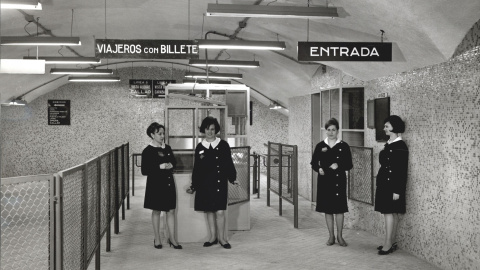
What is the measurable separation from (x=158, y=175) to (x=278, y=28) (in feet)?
12.1

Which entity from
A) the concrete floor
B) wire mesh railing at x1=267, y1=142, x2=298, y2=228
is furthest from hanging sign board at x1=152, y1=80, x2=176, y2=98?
the concrete floor

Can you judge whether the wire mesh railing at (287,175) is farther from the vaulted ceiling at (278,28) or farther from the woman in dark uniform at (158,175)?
the woman in dark uniform at (158,175)

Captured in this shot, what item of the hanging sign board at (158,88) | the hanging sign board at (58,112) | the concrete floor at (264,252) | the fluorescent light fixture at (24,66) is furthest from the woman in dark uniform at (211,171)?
the hanging sign board at (58,112)

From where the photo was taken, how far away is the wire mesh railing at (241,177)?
7.86 meters

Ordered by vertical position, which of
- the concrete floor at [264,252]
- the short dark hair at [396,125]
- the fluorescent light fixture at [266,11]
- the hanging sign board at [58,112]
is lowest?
the concrete floor at [264,252]

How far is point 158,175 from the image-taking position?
21.5 feet

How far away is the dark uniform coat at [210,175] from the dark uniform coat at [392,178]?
188cm

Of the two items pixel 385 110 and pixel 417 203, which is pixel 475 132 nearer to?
pixel 417 203

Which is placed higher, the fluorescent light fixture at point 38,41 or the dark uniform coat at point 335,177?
the fluorescent light fixture at point 38,41

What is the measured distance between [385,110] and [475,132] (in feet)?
7.41

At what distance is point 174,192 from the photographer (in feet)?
21.8

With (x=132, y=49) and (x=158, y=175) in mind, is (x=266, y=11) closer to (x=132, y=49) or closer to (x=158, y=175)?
(x=132, y=49)

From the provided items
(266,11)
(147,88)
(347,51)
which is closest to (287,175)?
(347,51)

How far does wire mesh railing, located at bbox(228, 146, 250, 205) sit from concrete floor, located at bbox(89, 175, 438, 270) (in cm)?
52
